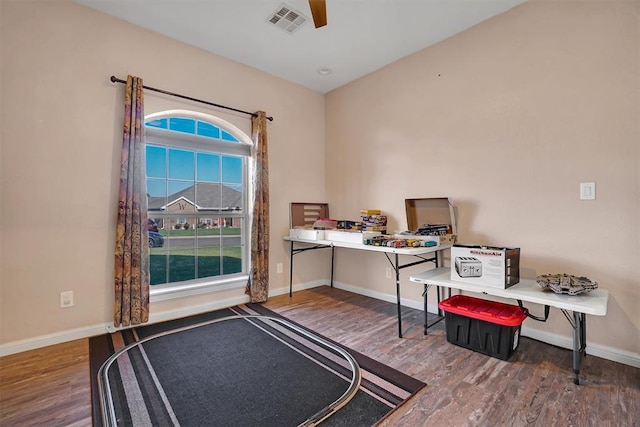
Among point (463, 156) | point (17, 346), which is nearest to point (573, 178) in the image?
point (463, 156)

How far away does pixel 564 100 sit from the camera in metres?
2.18

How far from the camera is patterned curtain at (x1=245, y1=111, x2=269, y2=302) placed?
3258 mm

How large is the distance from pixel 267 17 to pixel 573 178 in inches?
108

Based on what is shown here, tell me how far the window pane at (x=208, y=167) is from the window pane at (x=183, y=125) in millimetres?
262

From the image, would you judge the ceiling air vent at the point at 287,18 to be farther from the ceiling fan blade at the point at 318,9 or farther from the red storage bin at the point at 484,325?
the red storage bin at the point at 484,325

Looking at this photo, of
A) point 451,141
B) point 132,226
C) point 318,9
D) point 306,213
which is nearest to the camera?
point 318,9

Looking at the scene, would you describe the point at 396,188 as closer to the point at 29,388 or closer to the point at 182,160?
the point at 182,160

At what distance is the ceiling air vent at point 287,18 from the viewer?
244cm

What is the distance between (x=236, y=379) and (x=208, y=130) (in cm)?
247

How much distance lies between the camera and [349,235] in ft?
9.55

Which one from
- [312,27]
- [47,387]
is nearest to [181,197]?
[47,387]

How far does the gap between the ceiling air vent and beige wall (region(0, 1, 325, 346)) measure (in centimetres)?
104

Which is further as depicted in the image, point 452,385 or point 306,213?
point 306,213

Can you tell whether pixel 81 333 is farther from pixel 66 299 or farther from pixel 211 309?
pixel 211 309
